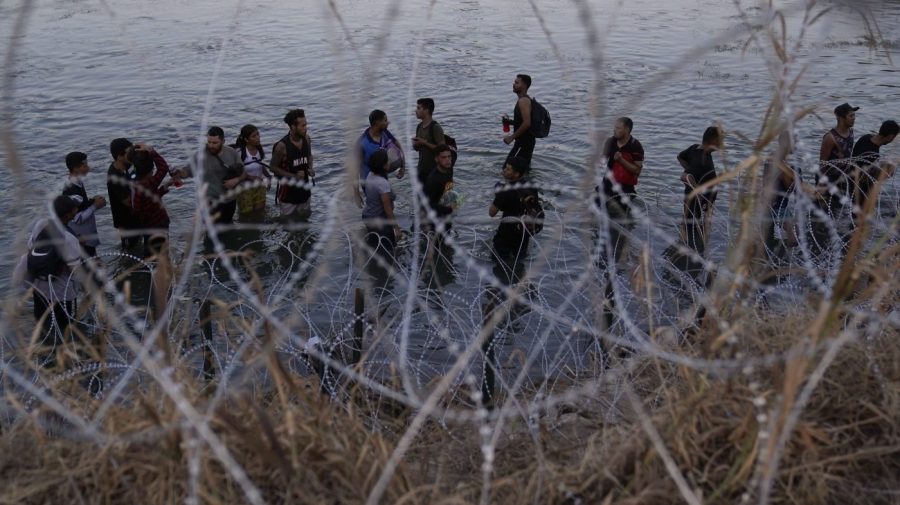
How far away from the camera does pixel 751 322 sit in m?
5.05

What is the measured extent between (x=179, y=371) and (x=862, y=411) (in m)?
3.71

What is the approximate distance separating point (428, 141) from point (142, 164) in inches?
132

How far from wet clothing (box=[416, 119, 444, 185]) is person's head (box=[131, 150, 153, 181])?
10.4 feet

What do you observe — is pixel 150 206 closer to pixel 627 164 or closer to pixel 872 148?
pixel 627 164

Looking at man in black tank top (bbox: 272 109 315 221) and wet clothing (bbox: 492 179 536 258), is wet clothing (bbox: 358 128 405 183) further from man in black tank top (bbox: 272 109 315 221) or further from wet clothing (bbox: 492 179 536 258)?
wet clothing (bbox: 492 179 536 258)

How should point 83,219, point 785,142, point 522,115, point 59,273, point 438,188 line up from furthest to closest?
1. point 522,115
2. point 438,188
3. point 83,219
4. point 59,273
5. point 785,142

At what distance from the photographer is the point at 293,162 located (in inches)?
375

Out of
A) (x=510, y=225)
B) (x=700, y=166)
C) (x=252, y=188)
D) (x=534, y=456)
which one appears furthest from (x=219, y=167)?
(x=534, y=456)

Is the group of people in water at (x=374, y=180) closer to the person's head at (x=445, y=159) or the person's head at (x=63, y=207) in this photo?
the person's head at (x=445, y=159)

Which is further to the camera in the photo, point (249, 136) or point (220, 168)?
point (249, 136)

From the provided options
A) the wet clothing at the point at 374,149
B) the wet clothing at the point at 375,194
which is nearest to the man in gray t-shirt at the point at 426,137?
the wet clothing at the point at 374,149

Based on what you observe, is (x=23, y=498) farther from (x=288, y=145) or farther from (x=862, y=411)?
(x=288, y=145)

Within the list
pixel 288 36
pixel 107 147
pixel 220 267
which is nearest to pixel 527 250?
pixel 220 267

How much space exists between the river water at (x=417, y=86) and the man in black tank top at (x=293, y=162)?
44 centimetres
